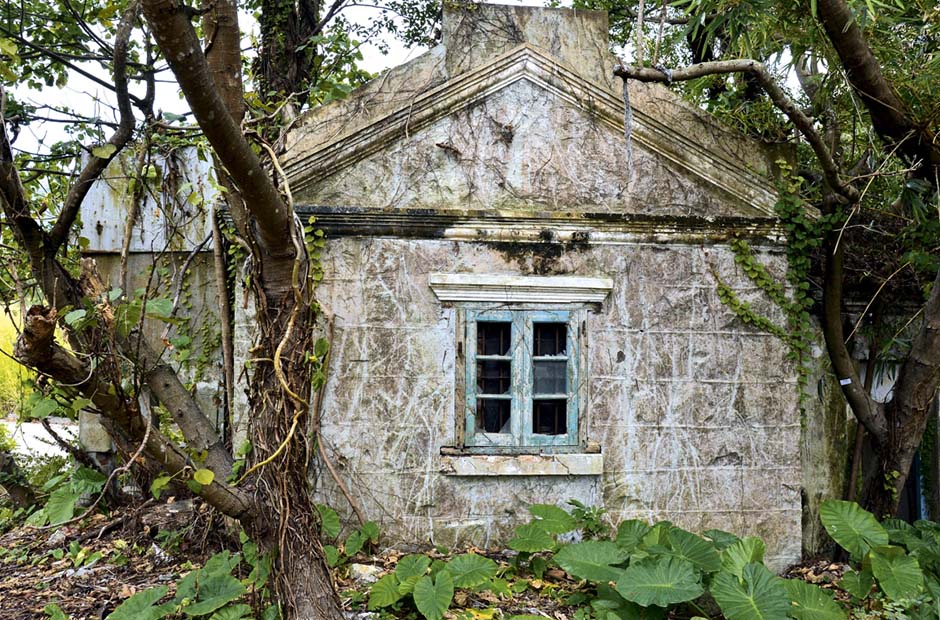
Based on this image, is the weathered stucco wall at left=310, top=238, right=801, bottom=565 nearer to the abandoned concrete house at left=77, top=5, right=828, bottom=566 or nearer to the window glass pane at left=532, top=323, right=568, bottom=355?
the abandoned concrete house at left=77, top=5, right=828, bottom=566

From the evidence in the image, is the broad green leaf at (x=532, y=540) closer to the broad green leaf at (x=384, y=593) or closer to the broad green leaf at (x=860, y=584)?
the broad green leaf at (x=384, y=593)

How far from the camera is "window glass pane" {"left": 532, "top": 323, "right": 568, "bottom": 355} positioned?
6062mm

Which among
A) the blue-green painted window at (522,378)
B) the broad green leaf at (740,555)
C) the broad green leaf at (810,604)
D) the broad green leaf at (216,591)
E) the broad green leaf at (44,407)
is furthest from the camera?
the blue-green painted window at (522,378)

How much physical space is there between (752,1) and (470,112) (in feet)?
7.32

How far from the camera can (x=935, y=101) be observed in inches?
227

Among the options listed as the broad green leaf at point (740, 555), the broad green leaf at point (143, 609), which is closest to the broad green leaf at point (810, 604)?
the broad green leaf at point (740, 555)

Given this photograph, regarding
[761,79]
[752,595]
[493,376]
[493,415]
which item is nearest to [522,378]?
[493,376]

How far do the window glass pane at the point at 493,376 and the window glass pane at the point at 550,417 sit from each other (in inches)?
11.3

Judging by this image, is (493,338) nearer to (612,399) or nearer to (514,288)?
(514,288)

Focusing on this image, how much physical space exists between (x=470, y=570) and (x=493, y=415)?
4.39ft

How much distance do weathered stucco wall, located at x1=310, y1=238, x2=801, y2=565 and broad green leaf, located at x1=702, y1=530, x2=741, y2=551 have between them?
49 centimetres

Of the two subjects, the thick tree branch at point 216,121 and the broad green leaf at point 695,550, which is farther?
the broad green leaf at point 695,550

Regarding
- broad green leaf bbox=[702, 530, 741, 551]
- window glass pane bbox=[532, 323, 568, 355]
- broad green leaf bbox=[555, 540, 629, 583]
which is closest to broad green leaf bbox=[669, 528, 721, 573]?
broad green leaf bbox=[702, 530, 741, 551]

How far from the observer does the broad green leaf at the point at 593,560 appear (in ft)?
16.3
